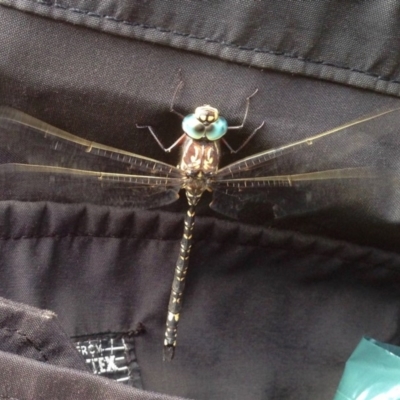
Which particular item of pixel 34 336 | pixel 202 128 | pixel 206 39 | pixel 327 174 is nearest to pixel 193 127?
pixel 202 128

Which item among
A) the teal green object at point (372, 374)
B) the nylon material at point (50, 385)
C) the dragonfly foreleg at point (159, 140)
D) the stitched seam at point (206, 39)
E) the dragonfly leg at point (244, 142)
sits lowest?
the nylon material at point (50, 385)

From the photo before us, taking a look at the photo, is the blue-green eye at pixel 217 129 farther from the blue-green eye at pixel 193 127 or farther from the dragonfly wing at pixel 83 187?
the dragonfly wing at pixel 83 187

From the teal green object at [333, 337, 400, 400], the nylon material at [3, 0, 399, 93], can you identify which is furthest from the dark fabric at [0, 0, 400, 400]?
the teal green object at [333, 337, 400, 400]

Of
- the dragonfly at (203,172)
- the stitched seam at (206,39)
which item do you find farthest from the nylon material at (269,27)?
the dragonfly at (203,172)

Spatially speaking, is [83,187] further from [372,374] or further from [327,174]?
[372,374]

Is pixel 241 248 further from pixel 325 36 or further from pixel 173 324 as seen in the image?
pixel 325 36

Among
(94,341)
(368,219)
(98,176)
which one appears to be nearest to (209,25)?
(98,176)

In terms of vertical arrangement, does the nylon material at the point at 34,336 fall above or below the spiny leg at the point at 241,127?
below
